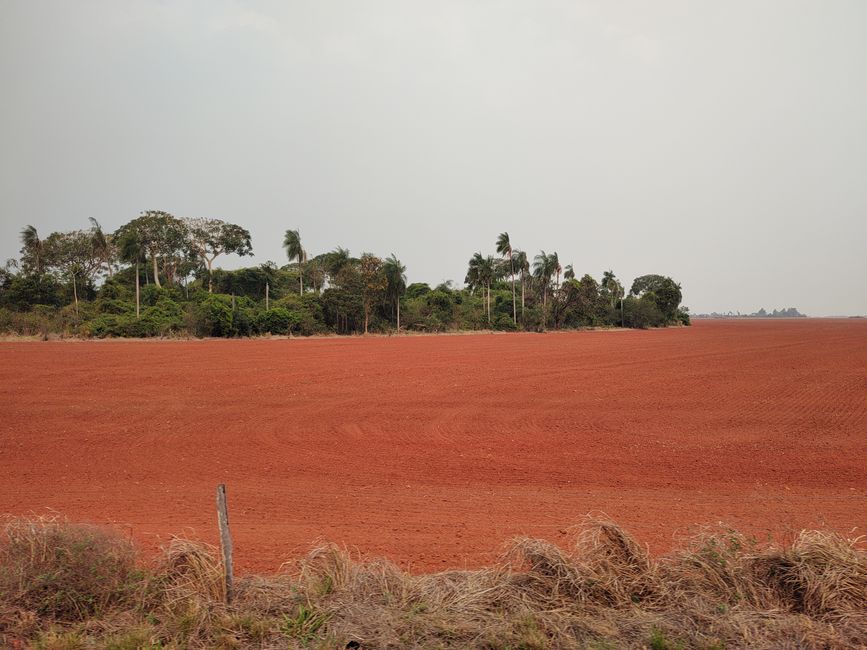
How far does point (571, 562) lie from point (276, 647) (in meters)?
2.36

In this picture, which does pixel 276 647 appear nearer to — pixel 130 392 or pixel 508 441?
pixel 508 441

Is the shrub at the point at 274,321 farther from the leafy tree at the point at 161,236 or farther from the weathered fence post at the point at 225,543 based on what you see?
the weathered fence post at the point at 225,543

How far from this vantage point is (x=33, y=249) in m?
59.9

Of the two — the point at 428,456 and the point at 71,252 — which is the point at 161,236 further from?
the point at 428,456

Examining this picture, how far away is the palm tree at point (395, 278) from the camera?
5703 cm

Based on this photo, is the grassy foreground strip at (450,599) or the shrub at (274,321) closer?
the grassy foreground strip at (450,599)

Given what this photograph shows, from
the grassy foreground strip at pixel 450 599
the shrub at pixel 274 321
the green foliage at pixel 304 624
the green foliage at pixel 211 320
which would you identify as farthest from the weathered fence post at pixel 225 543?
the shrub at pixel 274 321

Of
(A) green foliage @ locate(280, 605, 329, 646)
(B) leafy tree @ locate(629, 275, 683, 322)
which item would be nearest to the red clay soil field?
(A) green foliage @ locate(280, 605, 329, 646)

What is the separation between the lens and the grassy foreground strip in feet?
11.6

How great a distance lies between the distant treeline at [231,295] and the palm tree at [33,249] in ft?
0.39

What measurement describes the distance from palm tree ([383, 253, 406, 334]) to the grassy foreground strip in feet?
174

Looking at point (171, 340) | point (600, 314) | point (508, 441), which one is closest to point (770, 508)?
point (508, 441)

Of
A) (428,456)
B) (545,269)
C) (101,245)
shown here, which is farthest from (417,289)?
(428,456)

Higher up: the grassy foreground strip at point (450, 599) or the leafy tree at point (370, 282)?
the leafy tree at point (370, 282)
